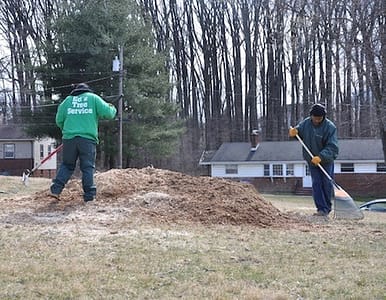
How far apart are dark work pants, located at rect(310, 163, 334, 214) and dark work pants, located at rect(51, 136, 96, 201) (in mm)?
3465

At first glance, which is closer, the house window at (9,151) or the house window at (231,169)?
the house window at (231,169)

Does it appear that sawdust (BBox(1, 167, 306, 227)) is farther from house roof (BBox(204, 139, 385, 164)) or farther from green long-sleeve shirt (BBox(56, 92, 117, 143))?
house roof (BBox(204, 139, 385, 164))

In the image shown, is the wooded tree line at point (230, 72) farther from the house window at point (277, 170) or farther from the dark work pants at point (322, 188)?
the dark work pants at point (322, 188)

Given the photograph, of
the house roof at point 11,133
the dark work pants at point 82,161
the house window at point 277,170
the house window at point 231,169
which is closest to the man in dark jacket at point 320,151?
the dark work pants at point 82,161

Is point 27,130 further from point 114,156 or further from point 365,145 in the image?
point 365,145

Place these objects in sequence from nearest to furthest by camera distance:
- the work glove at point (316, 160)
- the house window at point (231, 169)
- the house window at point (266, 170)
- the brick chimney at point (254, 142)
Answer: the work glove at point (316, 160)
the house window at point (266, 170)
the house window at point (231, 169)
the brick chimney at point (254, 142)

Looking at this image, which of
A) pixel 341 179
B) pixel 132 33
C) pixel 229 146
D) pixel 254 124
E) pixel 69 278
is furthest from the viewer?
pixel 254 124

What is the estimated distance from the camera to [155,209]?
25.0 feet

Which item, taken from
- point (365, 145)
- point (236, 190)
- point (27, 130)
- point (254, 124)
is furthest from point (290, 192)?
point (236, 190)

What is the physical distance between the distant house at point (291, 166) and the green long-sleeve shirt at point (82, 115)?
33.7 metres

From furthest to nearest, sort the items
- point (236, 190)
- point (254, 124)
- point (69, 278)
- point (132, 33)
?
1. point (254, 124)
2. point (132, 33)
3. point (236, 190)
4. point (69, 278)

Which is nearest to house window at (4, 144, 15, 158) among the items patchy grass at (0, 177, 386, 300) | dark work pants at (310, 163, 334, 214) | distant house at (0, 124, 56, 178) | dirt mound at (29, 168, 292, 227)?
distant house at (0, 124, 56, 178)

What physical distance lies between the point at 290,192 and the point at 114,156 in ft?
47.9

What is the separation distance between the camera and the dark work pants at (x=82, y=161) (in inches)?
317
